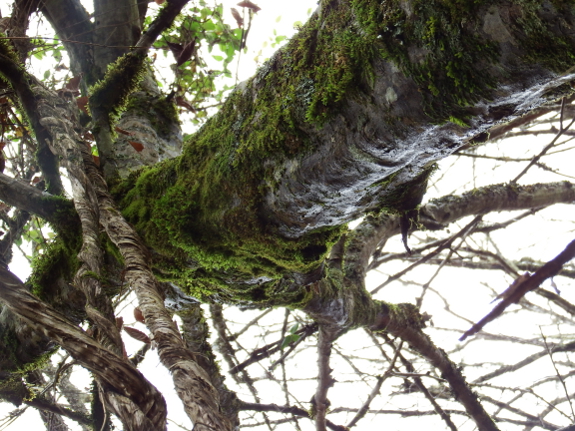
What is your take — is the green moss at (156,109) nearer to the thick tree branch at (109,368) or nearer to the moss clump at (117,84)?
the moss clump at (117,84)

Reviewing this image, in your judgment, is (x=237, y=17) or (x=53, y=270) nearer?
(x=53, y=270)

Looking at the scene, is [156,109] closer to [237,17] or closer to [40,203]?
[237,17]

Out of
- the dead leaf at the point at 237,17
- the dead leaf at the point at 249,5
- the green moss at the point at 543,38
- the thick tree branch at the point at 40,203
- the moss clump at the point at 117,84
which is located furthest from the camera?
the dead leaf at the point at 237,17

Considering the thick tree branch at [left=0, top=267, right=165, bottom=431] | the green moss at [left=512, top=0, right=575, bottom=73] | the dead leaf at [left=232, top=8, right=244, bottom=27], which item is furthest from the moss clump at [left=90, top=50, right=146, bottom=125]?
the green moss at [left=512, top=0, right=575, bottom=73]

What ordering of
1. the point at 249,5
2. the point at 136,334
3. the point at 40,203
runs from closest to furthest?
the point at 136,334
the point at 40,203
the point at 249,5

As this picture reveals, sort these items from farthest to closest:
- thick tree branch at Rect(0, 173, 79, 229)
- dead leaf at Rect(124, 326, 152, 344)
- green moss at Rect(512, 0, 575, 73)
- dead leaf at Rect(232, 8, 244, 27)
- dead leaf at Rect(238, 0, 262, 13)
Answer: dead leaf at Rect(232, 8, 244, 27), dead leaf at Rect(238, 0, 262, 13), thick tree branch at Rect(0, 173, 79, 229), dead leaf at Rect(124, 326, 152, 344), green moss at Rect(512, 0, 575, 73)

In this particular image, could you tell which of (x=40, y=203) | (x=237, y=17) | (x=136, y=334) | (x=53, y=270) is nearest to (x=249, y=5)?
(x=237, y=17)

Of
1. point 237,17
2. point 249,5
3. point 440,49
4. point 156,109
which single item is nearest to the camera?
point 440,49

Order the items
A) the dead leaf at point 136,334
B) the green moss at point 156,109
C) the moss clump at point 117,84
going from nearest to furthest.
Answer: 1. the dead leaf at point 136,334
2. the moss clump at point 117,84
3. the green moss at point 156,109

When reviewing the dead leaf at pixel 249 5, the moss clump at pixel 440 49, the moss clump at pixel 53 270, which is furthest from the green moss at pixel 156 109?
the moss clump at pixel 440 49

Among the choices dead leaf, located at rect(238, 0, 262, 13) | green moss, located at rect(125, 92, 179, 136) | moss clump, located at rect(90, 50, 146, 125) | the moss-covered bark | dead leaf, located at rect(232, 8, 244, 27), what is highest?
dead leaf, located at rect(232, 8, 244, 27)

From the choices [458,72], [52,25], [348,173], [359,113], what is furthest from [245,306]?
[52,25]

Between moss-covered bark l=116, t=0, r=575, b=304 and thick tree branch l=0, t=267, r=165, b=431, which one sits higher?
moss-covered bark l=116, t=0, r=575, b=304

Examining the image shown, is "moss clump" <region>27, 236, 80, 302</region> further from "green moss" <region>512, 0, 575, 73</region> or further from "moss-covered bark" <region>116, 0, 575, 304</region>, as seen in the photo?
"green moss" <region>512, 0, 575, 73</region>
